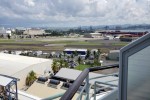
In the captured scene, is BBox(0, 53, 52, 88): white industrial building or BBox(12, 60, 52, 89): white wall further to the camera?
BBox(0, 53, 52, 88): white industrial building

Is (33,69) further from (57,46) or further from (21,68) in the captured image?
(57,46)

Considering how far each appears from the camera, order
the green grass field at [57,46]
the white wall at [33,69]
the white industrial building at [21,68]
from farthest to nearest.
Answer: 1. the green grass field at [57,46]
2. the white industrial building at [21,68]
3. the white wall at [33,69]

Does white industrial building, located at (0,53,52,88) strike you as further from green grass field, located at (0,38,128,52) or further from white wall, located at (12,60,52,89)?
green grass field, located at (0,38,128,52)

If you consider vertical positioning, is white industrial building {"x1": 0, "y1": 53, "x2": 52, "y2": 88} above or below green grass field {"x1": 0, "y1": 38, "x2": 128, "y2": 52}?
above

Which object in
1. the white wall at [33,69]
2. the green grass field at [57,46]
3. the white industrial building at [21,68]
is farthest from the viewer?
the green grass field at [57,46]

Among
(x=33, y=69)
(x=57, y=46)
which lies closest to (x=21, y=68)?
(x=33, y=69)

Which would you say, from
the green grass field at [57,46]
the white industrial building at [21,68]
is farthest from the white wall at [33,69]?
the green grass field at [57,46]

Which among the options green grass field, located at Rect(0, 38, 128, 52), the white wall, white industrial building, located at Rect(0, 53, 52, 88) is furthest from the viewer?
green grass field, located at Rect(0, 38, 128, 52)

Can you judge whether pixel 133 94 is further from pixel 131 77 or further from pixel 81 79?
pixel 81 79

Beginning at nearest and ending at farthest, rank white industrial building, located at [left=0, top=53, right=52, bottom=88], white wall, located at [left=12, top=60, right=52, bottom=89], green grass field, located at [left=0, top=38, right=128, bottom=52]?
white wall, located at [left=12, top=60, right=52, bottom=89] → white industrial building, located at [left=0, top=53, right=52, bottom=88] → green grass field, located at [left=0, top=38, right=128, bottom=52]

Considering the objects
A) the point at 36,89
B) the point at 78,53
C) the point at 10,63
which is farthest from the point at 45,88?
the point at 78,53

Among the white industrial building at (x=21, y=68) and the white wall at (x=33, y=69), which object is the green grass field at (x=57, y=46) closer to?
the white wall at (x=33, y=69)

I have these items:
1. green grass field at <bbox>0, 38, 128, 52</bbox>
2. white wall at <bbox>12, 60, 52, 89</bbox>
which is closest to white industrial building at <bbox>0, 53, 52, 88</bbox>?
white wall at <bbox>12, 60, 52, 89</bbox>
